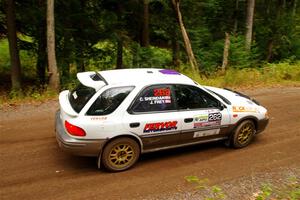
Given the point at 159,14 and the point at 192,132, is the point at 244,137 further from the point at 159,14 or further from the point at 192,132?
the point at 159,14

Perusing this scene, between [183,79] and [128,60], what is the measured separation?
38.2 feet

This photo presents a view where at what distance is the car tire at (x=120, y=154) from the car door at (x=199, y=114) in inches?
41.7

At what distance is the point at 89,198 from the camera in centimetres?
584

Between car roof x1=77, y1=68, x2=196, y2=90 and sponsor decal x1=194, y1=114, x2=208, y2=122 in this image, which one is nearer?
car roof x1=77, y1=68, x2=196, y2=90

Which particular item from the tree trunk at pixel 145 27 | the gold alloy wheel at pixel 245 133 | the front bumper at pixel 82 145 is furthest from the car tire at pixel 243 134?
the tree trunk at pixel 145 27

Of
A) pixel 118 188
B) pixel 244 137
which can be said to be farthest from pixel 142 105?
pixel 244 137

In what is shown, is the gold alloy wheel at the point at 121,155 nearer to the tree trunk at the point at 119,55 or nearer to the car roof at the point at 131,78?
the car roof at the point at 131,78

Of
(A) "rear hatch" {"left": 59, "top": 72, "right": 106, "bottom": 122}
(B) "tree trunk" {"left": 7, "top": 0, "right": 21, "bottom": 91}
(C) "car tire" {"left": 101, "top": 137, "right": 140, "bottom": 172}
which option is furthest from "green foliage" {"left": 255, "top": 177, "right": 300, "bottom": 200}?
(B) "tree trunk" {"left": 7, "top": 0, "right": 21, "bottom": 91}

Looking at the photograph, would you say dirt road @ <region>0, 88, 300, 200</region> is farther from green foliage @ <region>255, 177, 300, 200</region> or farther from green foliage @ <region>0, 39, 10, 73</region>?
green foliage @ <region>0, 39, 10, 73</region>

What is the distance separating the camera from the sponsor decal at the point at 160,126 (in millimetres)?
6665

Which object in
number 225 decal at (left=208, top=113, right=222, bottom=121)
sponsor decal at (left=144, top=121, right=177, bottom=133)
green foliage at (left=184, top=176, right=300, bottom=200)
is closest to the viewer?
green foliage at (left=184, top=176, right=300, bottom=200)

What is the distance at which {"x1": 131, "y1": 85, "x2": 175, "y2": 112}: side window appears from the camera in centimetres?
664

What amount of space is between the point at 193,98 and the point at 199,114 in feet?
1.13

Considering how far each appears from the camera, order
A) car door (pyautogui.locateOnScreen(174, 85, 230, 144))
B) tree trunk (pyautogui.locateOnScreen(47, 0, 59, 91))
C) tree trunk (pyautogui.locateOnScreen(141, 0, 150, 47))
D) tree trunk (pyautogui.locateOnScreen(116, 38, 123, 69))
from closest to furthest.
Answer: car door (pyautogui.locateOnScreen(174, 85, 230, 144))
tree trunk (pyautogui.locateOnScreen(47, 0, 59, 91))
tree trunk (pyautogui.locateOnScreen(116, 38, 123, 69))
tree trunk (pyautogui.locateOnScreen(141, 0, 150, 47))
